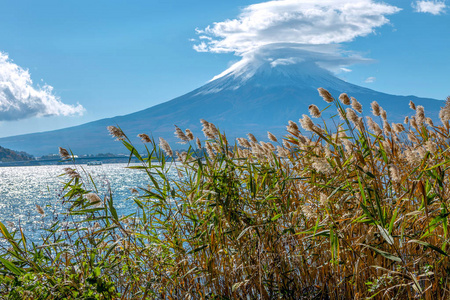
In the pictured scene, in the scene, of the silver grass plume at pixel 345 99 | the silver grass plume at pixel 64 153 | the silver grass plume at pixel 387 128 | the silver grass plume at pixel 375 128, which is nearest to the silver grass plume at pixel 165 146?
the silver grass plume at pixel 64 153

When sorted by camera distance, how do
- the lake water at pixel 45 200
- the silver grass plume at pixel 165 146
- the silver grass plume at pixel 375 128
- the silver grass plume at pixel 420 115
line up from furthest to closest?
the lake water at pixel 45 200, the silver grass plume at pixel 420 115, the silver grass plume at pixel 375 128, the silver grass plume at pixel 165 146

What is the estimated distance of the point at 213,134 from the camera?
3.28 m

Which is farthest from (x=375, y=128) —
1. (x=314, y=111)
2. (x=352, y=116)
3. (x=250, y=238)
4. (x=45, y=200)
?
(x=45, y=200)

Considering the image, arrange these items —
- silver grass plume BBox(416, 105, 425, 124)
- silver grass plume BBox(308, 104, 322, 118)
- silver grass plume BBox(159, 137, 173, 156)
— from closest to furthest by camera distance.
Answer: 1. silver grass plume BBox(159, 137, 173, 156)
2. silver grass plume BBox(308, 104, 322, 118)
3. silver grass plume BBox(416, 105, 425, 124)

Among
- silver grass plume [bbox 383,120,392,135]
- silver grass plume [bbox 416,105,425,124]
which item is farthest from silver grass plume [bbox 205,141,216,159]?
silver grass plume [bbox 416,105,425,124]

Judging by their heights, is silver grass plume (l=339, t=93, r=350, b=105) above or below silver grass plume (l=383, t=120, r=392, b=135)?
above

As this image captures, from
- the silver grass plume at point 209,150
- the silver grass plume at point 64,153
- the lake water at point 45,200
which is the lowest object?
the lake water at point 45,200

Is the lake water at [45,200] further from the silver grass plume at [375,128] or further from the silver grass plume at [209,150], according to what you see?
the silver grass plume at [375,128]

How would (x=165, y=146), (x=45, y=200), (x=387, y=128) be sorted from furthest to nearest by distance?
(x=45, y=200) → (x=387, y=128) → (x=165, y=146)

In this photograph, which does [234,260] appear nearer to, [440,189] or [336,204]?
[336,204]

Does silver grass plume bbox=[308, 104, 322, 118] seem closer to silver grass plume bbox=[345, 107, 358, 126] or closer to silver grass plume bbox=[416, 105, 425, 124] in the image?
silver grass plume bbox=[345, 107, 358, 126]

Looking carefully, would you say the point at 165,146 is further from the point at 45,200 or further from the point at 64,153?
the point at 45,200

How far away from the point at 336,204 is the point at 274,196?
48cm

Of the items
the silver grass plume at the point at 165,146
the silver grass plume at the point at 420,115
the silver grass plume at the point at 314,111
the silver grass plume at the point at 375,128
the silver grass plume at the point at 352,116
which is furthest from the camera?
the silver grass plume at the point at 420,115
